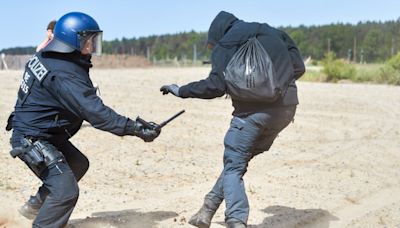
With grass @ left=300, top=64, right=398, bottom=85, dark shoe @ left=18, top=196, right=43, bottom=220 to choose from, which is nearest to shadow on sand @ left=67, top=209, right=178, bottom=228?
dark shoe @ left=18, top=196, right=43, bottom=220

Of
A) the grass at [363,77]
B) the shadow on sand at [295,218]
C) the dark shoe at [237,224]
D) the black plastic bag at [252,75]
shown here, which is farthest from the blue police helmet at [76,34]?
the grass at [363,77]

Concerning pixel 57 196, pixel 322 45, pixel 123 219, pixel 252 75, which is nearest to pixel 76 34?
pixel 57 196

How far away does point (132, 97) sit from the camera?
734 inches

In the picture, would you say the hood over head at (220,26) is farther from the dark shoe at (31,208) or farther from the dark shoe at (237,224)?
the dark shoe at (31,208)

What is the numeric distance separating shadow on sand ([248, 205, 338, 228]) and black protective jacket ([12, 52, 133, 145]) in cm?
229

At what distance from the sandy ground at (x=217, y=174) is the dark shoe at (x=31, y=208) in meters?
0.37

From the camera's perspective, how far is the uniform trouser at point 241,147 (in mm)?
5410

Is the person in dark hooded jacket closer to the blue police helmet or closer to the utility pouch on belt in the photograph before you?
the blue police helmet

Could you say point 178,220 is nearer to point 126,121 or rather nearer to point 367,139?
point 126,121

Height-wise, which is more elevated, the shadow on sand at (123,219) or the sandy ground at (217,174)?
the shadow on sand at (123,219)

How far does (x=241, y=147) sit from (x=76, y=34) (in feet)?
5.40

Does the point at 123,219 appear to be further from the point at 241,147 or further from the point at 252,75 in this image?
the point at 252,75

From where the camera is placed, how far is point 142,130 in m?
5.05

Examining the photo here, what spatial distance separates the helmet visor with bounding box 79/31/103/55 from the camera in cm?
500
